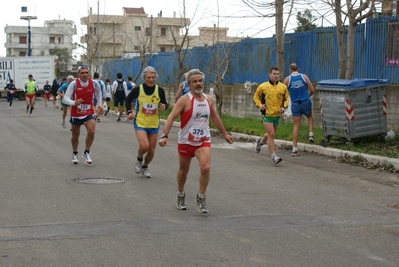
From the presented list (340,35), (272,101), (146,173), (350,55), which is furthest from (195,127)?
(340,35)

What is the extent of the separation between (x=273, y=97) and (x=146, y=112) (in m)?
3.18

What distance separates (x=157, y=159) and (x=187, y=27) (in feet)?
57.2

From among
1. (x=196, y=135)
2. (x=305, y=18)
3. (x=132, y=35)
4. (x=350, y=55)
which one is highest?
(x=132, y=35)

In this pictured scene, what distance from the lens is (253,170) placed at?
12.8 m

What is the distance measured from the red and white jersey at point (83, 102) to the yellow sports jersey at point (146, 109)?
1904mm

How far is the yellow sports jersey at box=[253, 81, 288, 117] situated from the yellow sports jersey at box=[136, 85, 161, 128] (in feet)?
9.15

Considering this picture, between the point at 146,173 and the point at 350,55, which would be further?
the point at 350,55

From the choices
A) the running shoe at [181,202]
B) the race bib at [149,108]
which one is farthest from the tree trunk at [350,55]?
the running shoe at [181,202]

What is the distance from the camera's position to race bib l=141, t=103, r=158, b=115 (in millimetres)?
11578

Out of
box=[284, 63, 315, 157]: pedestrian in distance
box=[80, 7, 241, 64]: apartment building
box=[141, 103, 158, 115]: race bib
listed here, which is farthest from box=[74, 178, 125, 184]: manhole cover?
box=[80, 7, 241, 64]: apartment building

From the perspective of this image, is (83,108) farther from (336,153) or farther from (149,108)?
(336,153)

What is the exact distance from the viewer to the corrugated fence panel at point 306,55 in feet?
60.9

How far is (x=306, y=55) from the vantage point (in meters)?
21.9

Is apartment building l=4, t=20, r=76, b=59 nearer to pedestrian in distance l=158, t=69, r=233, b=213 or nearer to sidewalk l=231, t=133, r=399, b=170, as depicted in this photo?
sidewalk l=231, t=133, r=399, b=170
